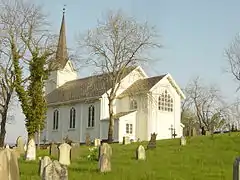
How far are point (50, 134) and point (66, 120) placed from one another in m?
3.26

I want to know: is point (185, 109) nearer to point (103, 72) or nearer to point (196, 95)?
point (196, 95)

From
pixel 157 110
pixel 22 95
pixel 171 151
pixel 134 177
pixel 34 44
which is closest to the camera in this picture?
pixel 134 177

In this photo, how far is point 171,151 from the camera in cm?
2530

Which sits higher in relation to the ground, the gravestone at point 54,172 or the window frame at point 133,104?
the window frame at point 133,104

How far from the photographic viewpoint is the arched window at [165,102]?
52906 millimetres

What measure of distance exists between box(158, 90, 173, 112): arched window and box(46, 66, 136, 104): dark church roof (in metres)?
4.71

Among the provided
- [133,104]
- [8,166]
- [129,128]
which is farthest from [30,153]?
[133,104]

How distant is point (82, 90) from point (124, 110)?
7372mm

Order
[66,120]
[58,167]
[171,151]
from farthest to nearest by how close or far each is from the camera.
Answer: [66,120]
[171,151]
[58,167]

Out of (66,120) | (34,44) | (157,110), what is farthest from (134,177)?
(66,120)

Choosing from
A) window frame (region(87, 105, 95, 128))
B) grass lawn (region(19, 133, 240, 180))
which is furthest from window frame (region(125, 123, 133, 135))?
grass lawn (region(19, 133, 240, 180))

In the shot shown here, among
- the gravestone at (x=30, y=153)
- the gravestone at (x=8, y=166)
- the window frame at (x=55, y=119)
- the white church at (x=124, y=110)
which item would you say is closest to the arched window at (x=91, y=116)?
the white church at (x=124, y=110)

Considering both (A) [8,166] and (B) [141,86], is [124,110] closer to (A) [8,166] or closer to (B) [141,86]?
(B) [141,86]

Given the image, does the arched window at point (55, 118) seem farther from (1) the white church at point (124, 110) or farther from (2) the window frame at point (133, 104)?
(2) the window frame at point (133, 104)
